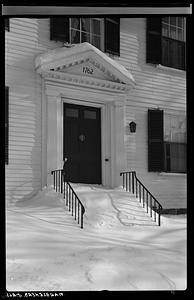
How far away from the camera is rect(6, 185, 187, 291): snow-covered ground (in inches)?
135

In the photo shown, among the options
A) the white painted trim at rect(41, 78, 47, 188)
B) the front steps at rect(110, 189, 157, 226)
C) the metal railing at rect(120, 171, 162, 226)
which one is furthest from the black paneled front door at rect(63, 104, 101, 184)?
the front steps at rect(110, 189, 157, 226)

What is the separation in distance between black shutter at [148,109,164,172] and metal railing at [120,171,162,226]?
481 mm

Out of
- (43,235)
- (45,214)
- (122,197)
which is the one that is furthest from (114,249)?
(122,197)

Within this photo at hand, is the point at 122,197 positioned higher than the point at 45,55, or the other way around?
the point at 45,55

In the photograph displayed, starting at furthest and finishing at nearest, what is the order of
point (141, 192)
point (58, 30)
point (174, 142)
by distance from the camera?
1. point (174, 142)
2. point (141, 192)
3. point (58, 30)

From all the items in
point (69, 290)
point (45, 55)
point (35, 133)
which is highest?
point (45, 55)

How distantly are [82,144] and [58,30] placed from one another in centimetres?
204

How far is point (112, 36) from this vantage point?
25.1 feet

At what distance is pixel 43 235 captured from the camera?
187 inches

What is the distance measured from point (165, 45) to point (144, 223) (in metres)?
4.11

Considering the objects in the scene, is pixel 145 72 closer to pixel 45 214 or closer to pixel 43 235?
pixel 45 214

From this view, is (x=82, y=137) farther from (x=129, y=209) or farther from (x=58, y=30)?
(x=58, y=30)

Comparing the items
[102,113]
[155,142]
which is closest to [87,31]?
[102,113]

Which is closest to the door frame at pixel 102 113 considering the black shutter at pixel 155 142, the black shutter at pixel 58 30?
the black shutter at pixel 155 142
